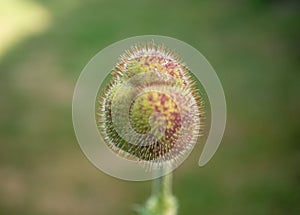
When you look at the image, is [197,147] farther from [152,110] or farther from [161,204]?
[152,110]

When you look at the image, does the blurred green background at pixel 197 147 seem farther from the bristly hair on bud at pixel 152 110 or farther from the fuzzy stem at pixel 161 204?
the bristly hair on bud at pixel 152 110

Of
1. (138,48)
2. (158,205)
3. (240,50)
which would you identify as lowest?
(158,205)

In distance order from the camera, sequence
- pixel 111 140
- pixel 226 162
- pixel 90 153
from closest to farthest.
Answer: pixel 111 140 < pixel 226 162 < pixel 90 153

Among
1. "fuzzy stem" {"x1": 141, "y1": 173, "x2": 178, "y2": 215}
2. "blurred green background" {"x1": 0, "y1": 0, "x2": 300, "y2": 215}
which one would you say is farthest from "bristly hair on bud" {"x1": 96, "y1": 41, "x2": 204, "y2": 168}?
"blurred green background" {"x1": 0, "y1": 0, "x2": 300, "y2": 215}

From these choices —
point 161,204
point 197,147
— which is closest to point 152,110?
point 161,204

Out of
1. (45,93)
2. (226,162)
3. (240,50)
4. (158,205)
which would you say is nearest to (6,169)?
(45,93)

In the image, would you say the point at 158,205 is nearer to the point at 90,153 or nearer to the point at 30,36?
the point at 90,153

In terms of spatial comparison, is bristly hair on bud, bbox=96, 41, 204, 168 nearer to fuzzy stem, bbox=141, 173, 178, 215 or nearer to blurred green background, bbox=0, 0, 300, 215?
fuzzy stem, bbox=141, 173, 178, 215
